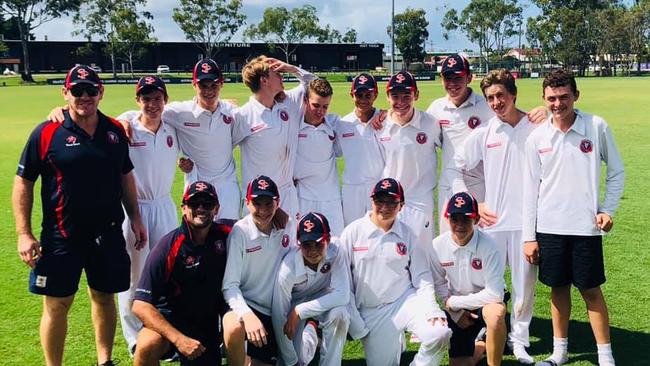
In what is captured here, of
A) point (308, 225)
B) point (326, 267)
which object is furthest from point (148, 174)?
point (326, 267)

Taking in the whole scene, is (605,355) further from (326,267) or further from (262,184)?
(262,184)

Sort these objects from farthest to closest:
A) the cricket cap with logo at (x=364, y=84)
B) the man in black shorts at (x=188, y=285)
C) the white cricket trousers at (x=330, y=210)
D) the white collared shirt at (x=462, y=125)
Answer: the white cricket trousers at (x=330, y=210), the cricket cap with logo at (x=364, y=84), the white collared shirt at (x=462, y=125), the man in black shorts at (x=188, y=285)

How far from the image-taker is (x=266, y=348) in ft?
15.3

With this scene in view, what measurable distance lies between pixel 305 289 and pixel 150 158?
1825 mm

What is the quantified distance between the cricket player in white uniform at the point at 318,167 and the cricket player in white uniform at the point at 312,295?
55.0 inches

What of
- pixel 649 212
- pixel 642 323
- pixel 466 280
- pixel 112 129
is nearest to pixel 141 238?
pixel 112 129

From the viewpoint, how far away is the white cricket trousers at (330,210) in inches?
242

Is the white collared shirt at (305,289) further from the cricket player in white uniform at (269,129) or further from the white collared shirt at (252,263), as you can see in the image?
the cricket player in white uniform at (269,129)

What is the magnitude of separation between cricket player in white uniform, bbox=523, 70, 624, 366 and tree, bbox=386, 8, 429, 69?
275 feet

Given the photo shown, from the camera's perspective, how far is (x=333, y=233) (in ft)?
20.1

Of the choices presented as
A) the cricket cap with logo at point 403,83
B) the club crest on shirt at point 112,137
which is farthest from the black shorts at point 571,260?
the club crest on shirt at point 112,137

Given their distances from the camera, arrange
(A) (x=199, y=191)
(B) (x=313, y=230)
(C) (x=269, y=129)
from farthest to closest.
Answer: (C) (x=269, y=129), (B) (x=313, y=230), (A) (x=199, y=191)

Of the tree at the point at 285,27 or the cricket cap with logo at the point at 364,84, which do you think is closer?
the cricket cap with logo at the point at 364,84

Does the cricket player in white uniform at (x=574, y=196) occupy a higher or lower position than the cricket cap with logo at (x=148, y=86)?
lower
